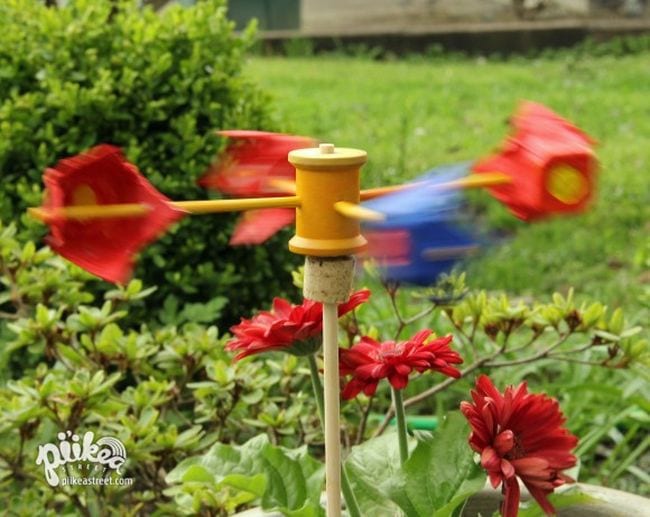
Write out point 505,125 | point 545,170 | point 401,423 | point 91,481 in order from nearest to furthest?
point 545,170
point 401,423
point 91,481
point 505,125

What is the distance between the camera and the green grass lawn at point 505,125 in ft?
13.4

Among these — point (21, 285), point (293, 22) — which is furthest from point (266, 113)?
point (293, 22)

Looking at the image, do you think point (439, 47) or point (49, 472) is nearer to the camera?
point (49, 472)

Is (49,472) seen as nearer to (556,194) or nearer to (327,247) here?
(327,247)

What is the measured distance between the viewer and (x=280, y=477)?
160 centimetres

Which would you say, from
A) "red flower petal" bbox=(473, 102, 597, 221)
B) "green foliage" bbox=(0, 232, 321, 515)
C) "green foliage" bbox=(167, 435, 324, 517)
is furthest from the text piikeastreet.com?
"red flower petal" bbox=(473, 102, 597, 221)

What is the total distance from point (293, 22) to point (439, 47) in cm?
165

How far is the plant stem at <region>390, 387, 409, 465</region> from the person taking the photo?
4.67 ft

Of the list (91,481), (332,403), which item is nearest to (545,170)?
(332,403)

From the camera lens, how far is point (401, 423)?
1459mm

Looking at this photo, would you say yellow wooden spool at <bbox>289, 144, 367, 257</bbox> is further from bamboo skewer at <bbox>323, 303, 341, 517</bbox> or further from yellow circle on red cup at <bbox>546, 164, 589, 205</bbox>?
yellow circle on red cup at <bbox>546, 164, 589, 205</bbox>

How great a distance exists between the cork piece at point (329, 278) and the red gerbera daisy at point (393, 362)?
238 millimetres

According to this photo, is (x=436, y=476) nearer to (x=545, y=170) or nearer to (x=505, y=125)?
(x=545, y=170)

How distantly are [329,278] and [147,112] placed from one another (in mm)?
1743
